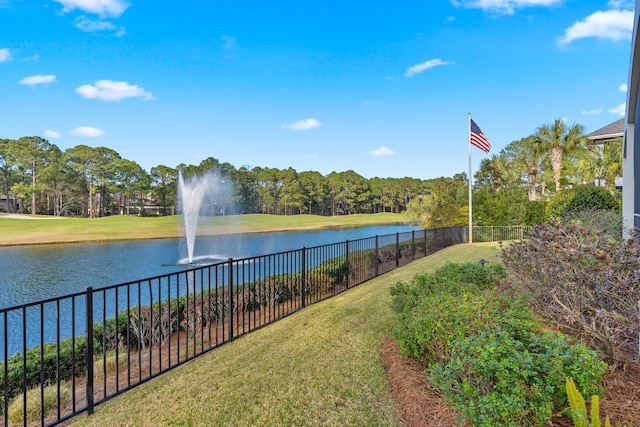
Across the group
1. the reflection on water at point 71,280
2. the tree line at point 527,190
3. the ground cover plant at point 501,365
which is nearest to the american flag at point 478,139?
the tree line at point 527,190

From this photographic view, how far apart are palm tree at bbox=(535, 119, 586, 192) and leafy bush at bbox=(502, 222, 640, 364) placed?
27.6 meters

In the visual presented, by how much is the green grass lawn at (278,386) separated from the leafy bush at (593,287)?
1783 mm

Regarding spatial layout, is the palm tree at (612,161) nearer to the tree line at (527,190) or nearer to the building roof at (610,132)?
the tree line at (527,190)

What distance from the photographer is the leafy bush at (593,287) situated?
2.74 metres

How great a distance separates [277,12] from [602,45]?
13.9 meters

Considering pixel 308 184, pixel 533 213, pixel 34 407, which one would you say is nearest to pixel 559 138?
pixel 533 213

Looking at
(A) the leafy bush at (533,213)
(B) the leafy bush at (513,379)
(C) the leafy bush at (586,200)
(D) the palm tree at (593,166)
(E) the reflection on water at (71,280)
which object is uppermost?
(D) the palm tree at (593,166)

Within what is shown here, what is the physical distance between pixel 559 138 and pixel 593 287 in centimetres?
2873

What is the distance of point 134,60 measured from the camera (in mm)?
21062

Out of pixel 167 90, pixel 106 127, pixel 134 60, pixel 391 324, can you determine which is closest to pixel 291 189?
pixel 106 127

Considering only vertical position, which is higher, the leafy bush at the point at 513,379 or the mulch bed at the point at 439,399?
the leafy bush at the point at 513,379

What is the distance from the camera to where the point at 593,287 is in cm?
316

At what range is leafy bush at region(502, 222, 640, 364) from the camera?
8.98 ft

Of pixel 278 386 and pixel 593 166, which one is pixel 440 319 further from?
pixel 593 166
